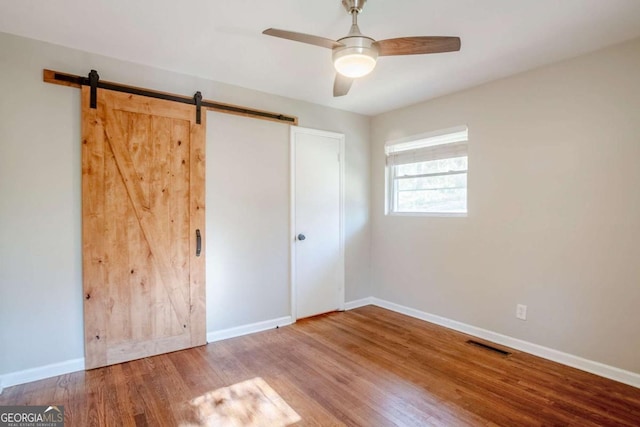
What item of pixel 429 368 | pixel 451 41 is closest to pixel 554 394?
pixel 429 368

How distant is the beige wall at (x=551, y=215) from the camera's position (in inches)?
99.2

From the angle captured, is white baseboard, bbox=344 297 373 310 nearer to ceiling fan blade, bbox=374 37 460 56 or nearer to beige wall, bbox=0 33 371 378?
beige wall, bbox=0 33 371 378

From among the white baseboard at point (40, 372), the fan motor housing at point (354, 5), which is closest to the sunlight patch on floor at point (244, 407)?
the white baseboard at point (40, 372)

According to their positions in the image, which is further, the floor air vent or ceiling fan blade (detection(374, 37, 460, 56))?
the floor air vent

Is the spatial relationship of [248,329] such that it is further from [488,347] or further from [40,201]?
[488,347]

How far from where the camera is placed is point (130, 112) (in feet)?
9.32

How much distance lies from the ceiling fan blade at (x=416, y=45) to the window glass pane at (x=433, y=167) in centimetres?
180

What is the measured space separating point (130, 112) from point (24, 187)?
0.96 metres

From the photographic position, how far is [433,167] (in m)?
3.88

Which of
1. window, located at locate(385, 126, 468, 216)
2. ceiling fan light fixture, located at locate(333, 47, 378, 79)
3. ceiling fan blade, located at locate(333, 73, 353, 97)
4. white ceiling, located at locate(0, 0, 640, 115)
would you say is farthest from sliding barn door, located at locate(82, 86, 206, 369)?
window, located at locate(385, 126, 468, 216)

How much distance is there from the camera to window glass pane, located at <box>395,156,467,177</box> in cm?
362

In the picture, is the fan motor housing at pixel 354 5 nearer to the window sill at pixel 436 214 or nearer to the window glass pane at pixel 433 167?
the window glass pane at pixel 433 167

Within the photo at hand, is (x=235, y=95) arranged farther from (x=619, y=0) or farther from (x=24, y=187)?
(x=619, y=0)

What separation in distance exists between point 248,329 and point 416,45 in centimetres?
303
